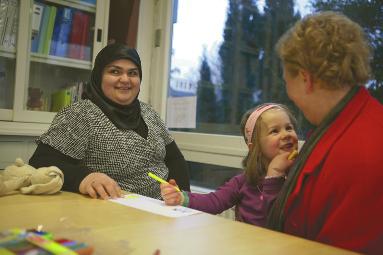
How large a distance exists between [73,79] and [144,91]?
0.48 m

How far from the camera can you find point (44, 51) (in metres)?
2.28

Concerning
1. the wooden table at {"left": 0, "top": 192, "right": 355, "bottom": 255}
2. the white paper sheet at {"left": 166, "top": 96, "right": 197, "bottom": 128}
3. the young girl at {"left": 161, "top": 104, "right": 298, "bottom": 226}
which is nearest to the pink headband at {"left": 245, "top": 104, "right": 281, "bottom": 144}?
the young girl at {"left": 161, "top": 104, "right": 298, "bottom": 226}

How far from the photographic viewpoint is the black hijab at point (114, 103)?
1.70 m

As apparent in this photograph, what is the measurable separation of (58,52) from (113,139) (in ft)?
3.37

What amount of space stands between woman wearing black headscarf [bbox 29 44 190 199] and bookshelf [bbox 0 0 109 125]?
1.83 ft

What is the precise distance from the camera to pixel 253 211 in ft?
4.43

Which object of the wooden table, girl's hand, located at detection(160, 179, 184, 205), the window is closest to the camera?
the wooden table

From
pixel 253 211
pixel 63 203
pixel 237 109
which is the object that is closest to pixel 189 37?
pixel 237 109

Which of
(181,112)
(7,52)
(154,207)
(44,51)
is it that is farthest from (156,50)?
(154,207)

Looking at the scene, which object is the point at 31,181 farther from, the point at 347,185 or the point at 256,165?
the point at 347,185

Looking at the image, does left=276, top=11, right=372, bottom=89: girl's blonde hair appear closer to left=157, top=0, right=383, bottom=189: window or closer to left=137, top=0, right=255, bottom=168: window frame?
left=157, top=0, right=383, bottom=189: window

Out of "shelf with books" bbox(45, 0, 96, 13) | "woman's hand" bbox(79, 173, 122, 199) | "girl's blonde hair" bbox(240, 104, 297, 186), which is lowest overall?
"woman's hand" bbox(79, 173, 122, 199)

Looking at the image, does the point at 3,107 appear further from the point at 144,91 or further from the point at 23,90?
the point at 144,91

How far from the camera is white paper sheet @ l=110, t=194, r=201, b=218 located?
1.04 m
